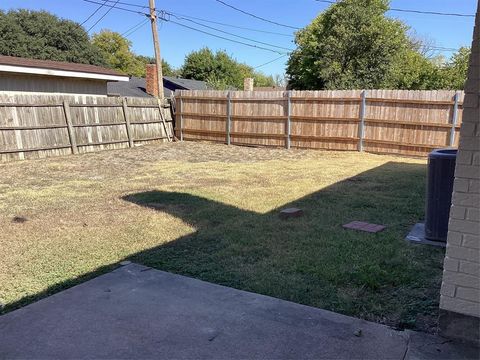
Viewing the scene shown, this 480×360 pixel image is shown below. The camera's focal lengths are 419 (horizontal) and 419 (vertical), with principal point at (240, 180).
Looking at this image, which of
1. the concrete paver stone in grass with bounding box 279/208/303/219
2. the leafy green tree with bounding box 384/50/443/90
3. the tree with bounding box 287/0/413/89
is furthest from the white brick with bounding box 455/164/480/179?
the leafy green tree with bounding box 384/50/443/90

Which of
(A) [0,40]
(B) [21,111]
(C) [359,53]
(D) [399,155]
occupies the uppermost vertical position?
(A) [0,40]

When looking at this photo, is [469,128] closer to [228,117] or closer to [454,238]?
[454,238]

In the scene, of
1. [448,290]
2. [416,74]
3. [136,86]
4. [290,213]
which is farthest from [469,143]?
[416,74]

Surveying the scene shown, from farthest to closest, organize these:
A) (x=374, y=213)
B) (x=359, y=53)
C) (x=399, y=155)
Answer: (x=359, y=53)
(x=399, y=155)
(x=374, y=213)

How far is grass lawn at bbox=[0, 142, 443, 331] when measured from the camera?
11.0 ft

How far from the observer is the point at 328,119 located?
532 inches

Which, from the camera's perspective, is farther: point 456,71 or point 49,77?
point 456,71

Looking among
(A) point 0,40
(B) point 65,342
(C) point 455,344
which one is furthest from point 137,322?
(A) point 0,40

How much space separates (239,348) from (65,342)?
1.05 meters

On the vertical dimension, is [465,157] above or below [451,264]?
above

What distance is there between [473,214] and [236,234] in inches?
108

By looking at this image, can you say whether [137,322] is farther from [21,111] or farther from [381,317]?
[21,111]

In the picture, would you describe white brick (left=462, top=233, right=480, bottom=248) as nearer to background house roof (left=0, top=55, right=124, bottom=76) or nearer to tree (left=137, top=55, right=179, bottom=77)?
background house roof (left=0, top=55, right=124, bottom=76)

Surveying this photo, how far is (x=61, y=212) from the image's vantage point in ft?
19.3
